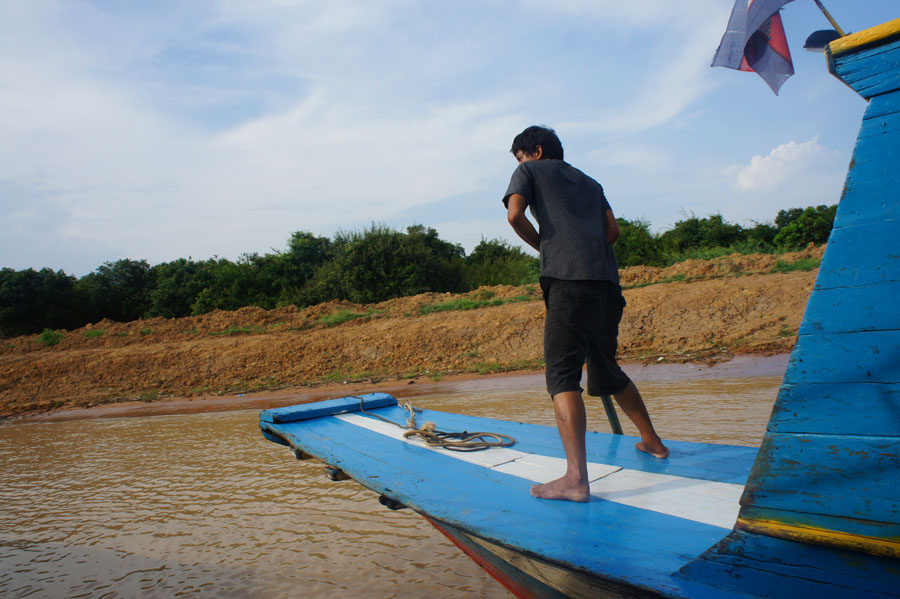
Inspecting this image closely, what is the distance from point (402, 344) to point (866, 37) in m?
11.3

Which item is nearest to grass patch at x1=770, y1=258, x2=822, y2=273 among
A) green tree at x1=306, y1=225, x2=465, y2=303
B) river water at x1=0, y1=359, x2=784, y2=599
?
river water at x1=0, y1=359, x2=784, y2=599

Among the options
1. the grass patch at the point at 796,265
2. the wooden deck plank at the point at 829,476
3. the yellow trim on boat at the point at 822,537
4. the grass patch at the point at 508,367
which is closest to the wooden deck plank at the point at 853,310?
the wooden deck plank at the point at 829,476

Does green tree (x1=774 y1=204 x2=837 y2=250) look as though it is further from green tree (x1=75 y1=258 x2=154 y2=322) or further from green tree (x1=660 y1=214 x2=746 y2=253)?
green tree (x1=75 y1=258 x2=154 y2=322)

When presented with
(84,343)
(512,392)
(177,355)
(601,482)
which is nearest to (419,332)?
(512,392)

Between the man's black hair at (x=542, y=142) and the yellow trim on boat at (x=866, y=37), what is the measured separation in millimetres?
1252

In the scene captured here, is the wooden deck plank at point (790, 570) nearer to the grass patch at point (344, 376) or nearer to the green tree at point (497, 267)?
the grass patch at point (344, 376)

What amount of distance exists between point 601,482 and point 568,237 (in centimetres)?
106

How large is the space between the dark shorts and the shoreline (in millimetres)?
6339

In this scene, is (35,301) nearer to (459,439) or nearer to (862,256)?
(459,439)

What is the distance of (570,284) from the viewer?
2.23 m

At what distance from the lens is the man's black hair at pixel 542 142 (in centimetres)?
251

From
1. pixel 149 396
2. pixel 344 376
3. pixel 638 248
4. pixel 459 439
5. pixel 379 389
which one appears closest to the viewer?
pixel 459 439

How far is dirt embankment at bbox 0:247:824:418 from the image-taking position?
1043cm

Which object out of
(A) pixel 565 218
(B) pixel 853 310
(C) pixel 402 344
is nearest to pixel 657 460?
(A) pixel 565 218
